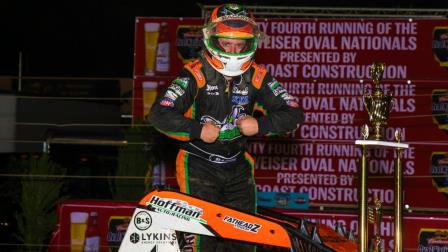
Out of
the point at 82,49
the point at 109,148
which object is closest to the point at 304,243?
the point at 109,148

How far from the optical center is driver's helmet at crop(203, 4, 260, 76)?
3.49 meters

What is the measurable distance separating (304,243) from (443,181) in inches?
180

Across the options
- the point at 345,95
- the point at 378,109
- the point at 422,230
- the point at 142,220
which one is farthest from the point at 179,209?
the point at 345,95

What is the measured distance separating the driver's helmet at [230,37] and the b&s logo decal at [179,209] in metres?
0.80

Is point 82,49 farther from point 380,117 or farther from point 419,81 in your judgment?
point 380,117

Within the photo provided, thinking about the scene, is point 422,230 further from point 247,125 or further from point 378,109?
point 247,125

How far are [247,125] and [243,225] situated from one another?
513 millimetres

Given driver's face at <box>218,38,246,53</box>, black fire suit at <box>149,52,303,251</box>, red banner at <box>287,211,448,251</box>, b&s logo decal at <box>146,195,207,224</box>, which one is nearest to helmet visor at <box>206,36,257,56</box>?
driver's face at <box>218,38,246,53</box>

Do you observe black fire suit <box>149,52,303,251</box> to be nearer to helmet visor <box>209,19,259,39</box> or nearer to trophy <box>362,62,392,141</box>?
helmet visor <box>209,19,259,39</box>

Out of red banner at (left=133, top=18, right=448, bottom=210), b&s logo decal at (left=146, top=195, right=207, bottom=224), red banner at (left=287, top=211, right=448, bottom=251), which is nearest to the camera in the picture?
b&s logo decal at (left=146, top=195, right=207, bottom=224)

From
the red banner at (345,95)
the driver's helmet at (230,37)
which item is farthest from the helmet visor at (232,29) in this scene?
the red banner at (345,95)

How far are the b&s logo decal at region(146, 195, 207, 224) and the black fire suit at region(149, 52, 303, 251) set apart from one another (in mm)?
306

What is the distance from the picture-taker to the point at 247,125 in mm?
3312

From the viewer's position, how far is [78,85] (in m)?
15.1
